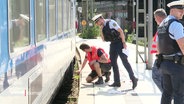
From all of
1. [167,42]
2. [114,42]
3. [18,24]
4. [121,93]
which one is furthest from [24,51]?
[114,42]

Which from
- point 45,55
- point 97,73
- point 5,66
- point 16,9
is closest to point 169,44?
point 45,55

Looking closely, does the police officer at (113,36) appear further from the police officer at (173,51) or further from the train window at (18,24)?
the train window at (18,24)

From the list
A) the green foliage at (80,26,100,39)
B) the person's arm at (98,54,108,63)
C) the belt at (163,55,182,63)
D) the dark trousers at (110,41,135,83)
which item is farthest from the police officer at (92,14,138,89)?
the green foliage at (80,26,100,39)

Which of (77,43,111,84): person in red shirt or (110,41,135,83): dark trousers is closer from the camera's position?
(110,41,135,83): dark trousers

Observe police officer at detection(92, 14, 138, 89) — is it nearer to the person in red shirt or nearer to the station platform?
the station platform

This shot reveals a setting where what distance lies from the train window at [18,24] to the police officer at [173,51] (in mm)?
2462

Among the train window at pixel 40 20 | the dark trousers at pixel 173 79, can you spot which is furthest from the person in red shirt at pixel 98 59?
the train window at pixel 40 20

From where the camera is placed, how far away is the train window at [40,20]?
499 cm

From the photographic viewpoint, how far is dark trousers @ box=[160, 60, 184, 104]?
6219mm

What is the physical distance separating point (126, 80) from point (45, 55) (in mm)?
6129

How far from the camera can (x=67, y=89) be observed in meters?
11.8

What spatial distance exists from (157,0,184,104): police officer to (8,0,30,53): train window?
2.46 m

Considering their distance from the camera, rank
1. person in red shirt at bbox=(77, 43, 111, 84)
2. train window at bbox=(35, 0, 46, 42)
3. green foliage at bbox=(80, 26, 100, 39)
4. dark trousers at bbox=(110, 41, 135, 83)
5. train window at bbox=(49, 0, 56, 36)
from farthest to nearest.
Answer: green foliage at bbox=(80, 26, 100, 39) → person in red shirt at bbox=(77, 43, 111, 84) → dark trousers at bbox=(110, 41, 135, 83) → train window at bbox=(49, 0, 56, 36) → train window at bbox=(35, 0, 46, 42)

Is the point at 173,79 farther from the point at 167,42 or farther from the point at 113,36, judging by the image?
the point at 113,36
